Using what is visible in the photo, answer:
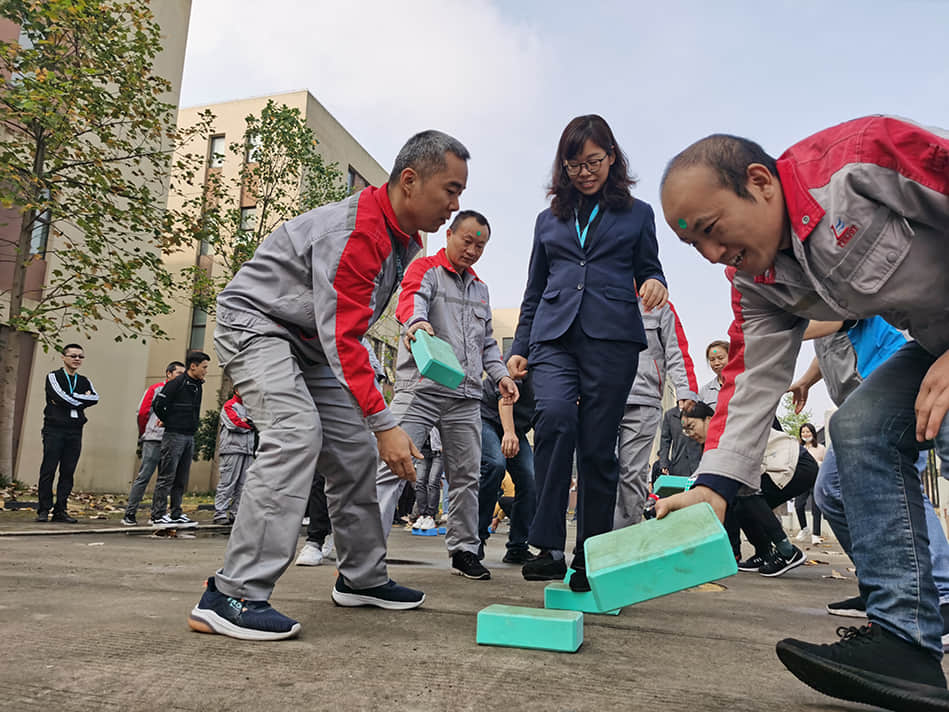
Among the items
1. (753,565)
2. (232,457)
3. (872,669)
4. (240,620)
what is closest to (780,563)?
(753,565)

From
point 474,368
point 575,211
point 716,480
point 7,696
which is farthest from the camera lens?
point 474,368

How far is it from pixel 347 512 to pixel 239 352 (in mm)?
724

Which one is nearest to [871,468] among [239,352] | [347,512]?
[347,512]

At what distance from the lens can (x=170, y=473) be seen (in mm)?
7926

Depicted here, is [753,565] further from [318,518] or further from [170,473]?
[170,473]

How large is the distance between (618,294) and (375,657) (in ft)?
6.67

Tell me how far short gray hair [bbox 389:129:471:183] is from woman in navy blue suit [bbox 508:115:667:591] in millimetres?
822

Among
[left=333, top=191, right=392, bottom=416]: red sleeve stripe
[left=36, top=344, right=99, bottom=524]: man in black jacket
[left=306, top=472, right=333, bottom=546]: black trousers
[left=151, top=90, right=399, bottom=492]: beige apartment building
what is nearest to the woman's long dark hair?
[left=333, top=191, right=392, bottom=416]: red sleeve stripe

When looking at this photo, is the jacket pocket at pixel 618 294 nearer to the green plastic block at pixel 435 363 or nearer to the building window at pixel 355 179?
the green plastic block at pixel 435 363

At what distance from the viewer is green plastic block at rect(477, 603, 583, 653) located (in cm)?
203

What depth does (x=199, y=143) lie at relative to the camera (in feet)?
89.5

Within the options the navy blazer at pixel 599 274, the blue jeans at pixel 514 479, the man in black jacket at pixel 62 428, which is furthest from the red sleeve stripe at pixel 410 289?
the man in black jacket at pixel 62 428

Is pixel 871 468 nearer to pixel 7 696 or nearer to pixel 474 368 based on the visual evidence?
pixel 7 696

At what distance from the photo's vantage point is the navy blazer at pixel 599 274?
3.28 metres
